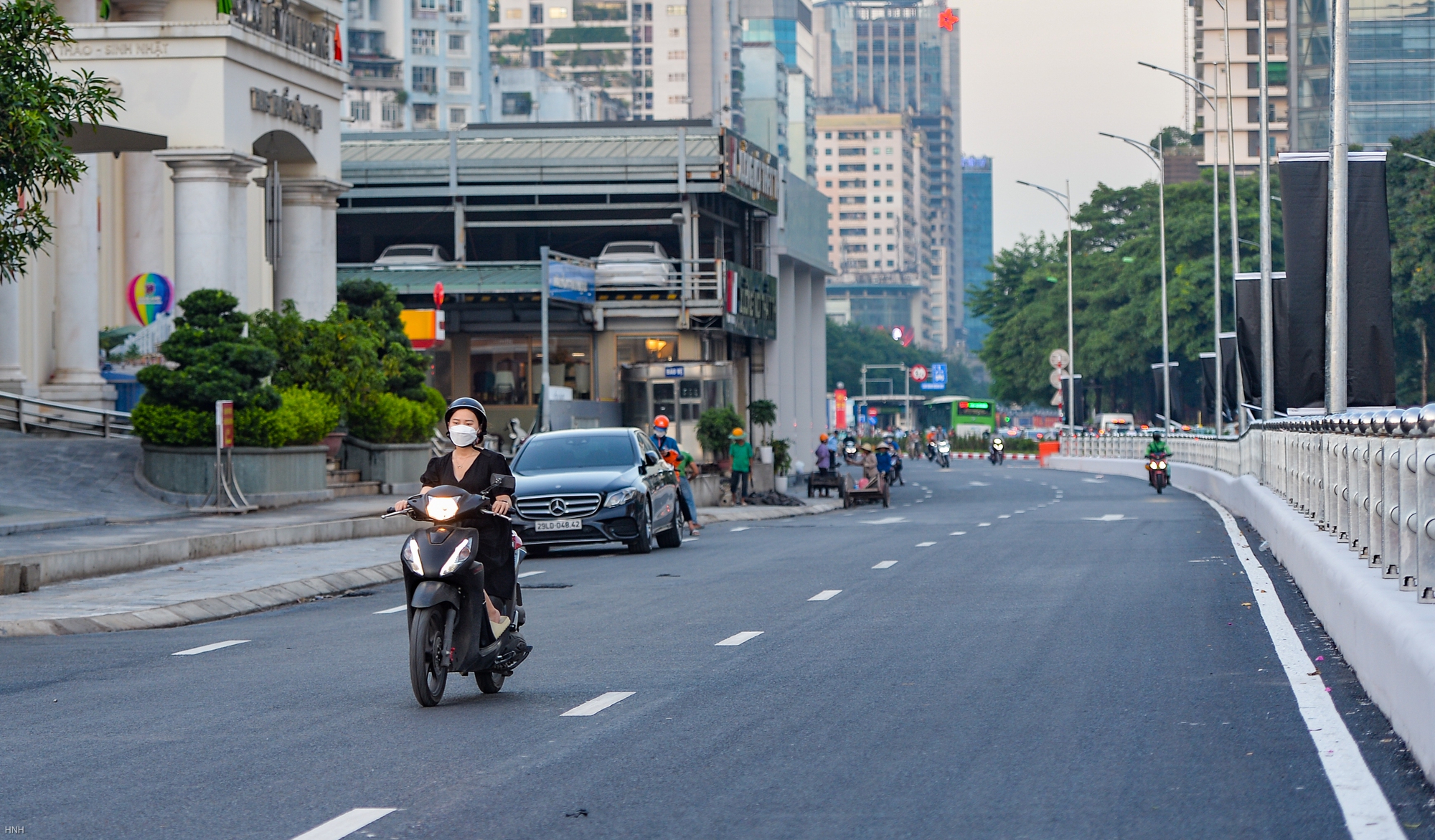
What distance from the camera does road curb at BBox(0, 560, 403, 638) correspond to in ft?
48.3

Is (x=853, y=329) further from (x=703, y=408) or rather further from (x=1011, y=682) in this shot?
(x=1011, y=682)

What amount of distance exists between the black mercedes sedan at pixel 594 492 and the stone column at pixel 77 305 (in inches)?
517

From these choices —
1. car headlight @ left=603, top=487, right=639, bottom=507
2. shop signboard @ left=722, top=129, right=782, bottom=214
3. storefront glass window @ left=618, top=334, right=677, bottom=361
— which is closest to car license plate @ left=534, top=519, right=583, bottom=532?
car headlight @ left=603, top=487, right=639, bottom=507

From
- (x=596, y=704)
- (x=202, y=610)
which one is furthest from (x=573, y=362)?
(x=596, y=704)

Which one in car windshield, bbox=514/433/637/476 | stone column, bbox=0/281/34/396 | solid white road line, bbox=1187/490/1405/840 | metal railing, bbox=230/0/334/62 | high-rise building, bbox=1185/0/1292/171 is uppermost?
high-rise building, bbox=1185/0/1292/171

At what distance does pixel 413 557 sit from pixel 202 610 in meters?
7.15

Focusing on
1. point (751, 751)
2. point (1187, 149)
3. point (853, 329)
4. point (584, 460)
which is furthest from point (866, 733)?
point (853, 329)

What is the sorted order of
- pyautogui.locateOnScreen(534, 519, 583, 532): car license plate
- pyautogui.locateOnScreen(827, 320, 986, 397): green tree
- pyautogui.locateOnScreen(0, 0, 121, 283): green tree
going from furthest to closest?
pyautogui.locateOnScreen(827, 320, 986, 397): green tree → pyautogui.locateOnScreen(534, 519, 583, 532): car license plate → pyautogui.locateOnScreen(0, 0, 121, 283): green tree

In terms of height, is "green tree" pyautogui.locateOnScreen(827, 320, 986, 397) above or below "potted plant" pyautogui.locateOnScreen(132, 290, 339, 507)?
above

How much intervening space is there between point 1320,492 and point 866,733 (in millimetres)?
8962

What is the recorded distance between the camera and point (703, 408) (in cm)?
5781

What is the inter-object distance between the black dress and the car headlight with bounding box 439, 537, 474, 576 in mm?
271

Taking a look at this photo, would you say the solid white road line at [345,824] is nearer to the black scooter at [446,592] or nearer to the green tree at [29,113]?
the black scooter at [446,592]

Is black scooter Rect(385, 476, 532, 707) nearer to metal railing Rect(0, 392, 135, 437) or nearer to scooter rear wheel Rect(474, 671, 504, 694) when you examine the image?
scooter rear wheel Rect(474, 671, 504, 694)
